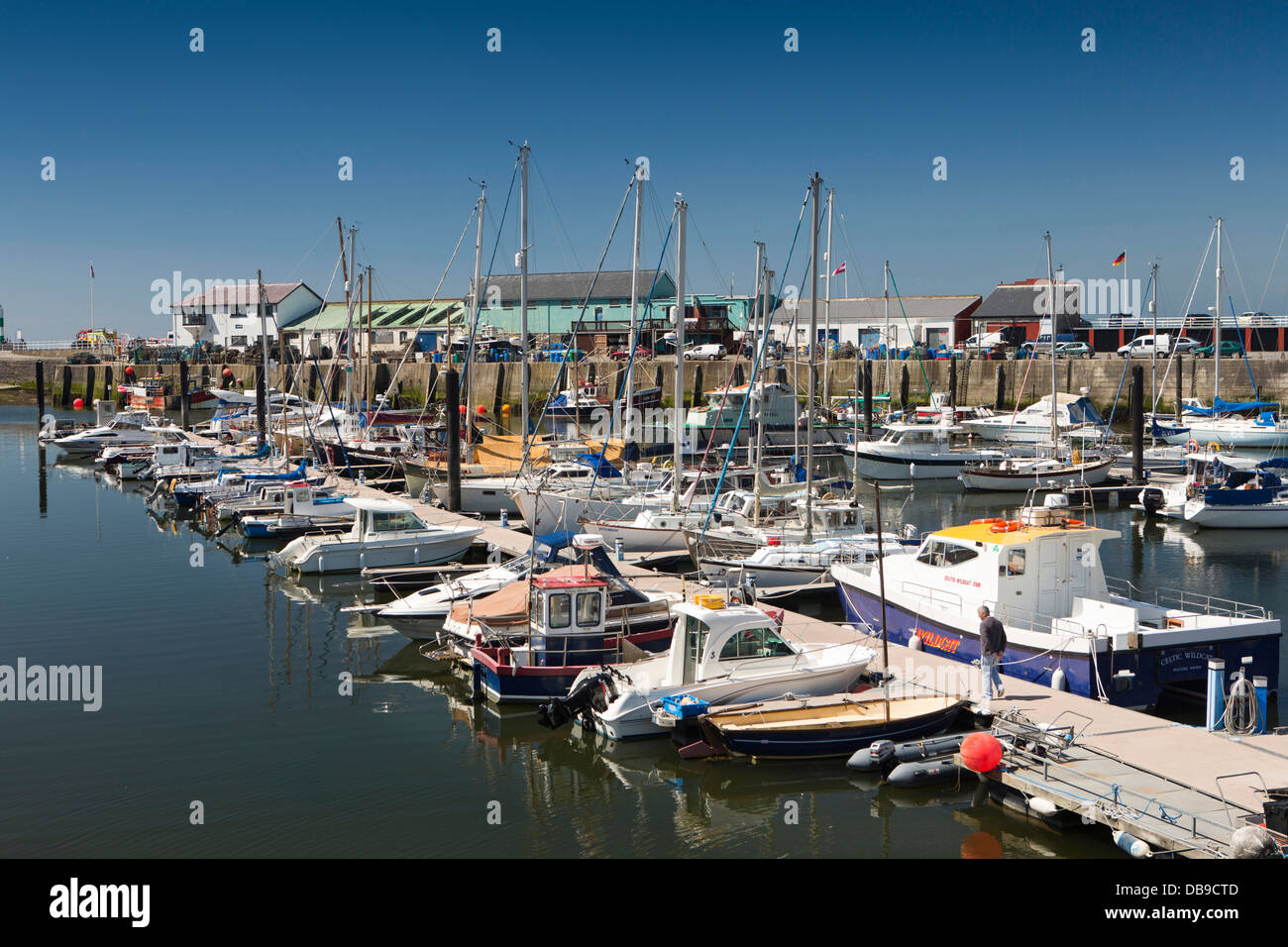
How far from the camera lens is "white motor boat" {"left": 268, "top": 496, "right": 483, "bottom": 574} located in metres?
29.0

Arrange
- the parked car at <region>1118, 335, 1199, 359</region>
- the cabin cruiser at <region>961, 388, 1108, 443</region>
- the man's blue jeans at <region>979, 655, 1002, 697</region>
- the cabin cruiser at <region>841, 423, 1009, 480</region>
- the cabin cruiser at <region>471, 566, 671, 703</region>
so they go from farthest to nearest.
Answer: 1. the parked car at <region>1118, 335, 1199, 359</region>
2. the cabin cruiser at <region>961, 388, 1108, 443</region>
3. the cabin cruiser at <region>841, 423, 1009, 480</region>
4. the cabin cruiser at <region>471, 566, 671, 703</region>
5. the man's blue jeans at <region>979, 655, 1002, 697</region>

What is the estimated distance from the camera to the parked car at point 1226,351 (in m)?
69.6

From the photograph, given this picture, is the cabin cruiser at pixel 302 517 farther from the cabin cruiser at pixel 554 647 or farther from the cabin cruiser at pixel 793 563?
the cabin cruiser at pixel 554 647

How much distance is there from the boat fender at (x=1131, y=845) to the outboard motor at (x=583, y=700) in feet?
23.9

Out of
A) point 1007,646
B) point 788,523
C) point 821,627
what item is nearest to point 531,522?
point 788,523

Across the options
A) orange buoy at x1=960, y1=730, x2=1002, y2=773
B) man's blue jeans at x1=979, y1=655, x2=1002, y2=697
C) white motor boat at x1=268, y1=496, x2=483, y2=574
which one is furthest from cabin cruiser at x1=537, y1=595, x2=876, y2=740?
white motor boat at x1=268, y1=496, x2=483, y2=574

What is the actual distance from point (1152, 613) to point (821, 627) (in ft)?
18.5

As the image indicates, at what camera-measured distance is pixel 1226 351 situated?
7094 centimetres

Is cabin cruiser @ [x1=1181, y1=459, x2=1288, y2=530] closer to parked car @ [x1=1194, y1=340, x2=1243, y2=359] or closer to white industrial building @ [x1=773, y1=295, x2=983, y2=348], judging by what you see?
parked car @ [x1=1194, y1=340, x2=1243, y2=359]

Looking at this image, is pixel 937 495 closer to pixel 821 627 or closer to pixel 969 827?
pixel 821 627

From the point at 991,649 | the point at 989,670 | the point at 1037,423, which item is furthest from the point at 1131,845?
the point at 1037,423

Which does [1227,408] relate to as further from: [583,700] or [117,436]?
[117,436]

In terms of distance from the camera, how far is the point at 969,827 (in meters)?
13.8

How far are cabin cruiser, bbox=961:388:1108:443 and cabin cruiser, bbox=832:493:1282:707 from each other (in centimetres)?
3704
